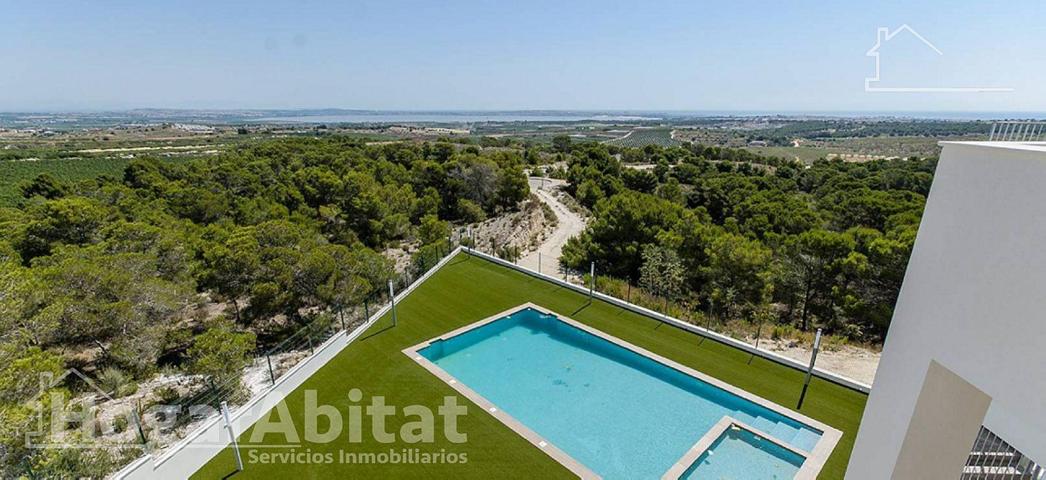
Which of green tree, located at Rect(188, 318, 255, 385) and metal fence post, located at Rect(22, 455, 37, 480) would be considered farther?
green tree, located at Rect(188, 318, 255, 385)

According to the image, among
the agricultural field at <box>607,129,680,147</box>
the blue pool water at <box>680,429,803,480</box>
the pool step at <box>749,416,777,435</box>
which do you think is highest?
the pool step at <box>749,416,777,435</box>

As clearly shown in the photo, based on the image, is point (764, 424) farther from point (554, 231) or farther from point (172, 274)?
point (554, 231)

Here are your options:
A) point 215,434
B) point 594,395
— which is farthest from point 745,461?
point 215,434

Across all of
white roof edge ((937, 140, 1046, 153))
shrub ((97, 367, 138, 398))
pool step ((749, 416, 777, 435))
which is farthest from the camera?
shrub ((97, 367, 138, 398))

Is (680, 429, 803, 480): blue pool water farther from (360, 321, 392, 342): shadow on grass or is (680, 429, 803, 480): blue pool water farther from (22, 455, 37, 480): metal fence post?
(22, 455, 37, 480): metal fence post

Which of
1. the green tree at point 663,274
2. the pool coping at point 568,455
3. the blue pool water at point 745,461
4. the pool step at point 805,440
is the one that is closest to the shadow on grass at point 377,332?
the pool coping at point 568,455

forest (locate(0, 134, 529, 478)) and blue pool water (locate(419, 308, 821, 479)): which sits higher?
forest (locate(0, 134, 529, 478))

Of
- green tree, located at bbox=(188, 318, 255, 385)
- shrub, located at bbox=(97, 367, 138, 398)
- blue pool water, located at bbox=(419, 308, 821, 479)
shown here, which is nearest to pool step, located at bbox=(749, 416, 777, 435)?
blue pool water, located at bbox=(419, 308, 821, 479)
